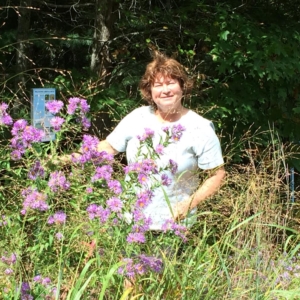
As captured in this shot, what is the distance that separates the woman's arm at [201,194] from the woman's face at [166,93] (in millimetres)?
367

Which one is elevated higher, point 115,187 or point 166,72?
point 166,72

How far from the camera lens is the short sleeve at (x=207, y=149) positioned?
2299 mm

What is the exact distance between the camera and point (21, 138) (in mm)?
1882

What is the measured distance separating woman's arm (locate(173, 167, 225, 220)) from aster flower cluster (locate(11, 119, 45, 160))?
64 cm

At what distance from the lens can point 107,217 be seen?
5.76 feet

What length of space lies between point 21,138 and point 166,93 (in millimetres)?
785

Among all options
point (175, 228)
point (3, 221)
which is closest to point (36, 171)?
point (3, 221)

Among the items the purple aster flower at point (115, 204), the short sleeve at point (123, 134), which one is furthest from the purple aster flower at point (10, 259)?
the short sleeve at point (123, 134)

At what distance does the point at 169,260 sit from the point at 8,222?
643 mm

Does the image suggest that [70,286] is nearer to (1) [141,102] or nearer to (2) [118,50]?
(1) [141,102]

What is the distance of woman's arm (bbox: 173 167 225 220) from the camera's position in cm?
214

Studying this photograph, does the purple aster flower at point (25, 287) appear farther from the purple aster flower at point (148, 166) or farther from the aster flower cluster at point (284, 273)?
the aster flower cluster at point (284, 273)

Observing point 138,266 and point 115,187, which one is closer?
point 138,266

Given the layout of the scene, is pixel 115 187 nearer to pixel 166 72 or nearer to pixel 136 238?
pixel 136 238
